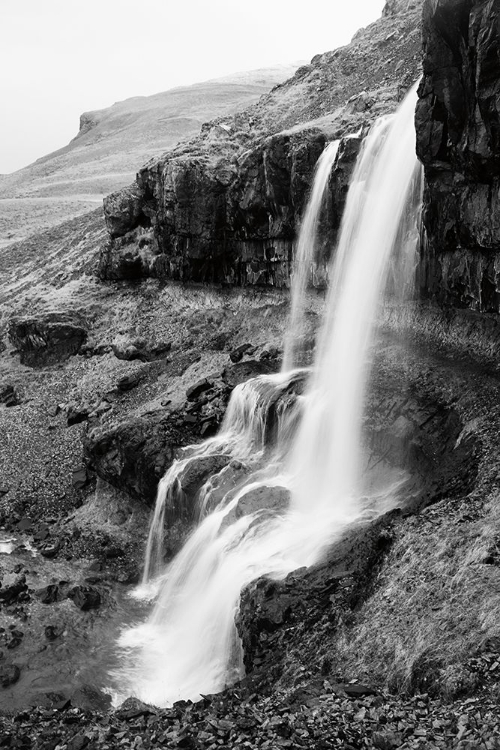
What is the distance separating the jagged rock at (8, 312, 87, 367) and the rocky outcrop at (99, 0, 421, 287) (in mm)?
6021

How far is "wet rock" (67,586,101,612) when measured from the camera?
2145cm

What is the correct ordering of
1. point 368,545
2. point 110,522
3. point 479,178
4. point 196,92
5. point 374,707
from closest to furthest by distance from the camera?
1. point 374,707
2. point 368,545
3. point 479,178
4. point 110,522
5. point 196,92

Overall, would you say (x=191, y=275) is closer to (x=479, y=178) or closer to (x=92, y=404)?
(x=92, y=404)

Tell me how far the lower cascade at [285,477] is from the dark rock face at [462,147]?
1896mm

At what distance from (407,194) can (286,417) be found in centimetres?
940

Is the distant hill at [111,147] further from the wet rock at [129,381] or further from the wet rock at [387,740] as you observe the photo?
the wet rock at [387,740]

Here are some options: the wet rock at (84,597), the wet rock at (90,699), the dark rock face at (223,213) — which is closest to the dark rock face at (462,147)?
the dark rock face at (223,213)

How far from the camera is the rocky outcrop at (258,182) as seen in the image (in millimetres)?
32156

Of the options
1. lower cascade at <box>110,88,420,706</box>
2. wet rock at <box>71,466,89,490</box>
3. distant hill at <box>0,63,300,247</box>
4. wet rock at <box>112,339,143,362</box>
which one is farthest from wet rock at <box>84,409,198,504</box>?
distant hill at <box>0,63,300,247</box>

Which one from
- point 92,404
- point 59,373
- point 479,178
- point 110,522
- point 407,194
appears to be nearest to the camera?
point 479,178

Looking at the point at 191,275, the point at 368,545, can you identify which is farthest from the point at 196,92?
the point at 368,545

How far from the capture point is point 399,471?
20.7 meters

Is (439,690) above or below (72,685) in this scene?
above

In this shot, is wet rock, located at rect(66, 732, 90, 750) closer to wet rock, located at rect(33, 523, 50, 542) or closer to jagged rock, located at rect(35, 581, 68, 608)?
jagged rock, located at rect(35, 581, 68, 608)
